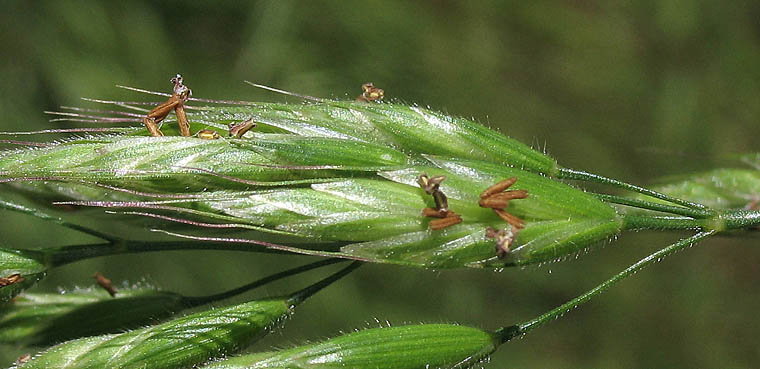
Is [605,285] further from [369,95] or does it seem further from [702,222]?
[369,95]

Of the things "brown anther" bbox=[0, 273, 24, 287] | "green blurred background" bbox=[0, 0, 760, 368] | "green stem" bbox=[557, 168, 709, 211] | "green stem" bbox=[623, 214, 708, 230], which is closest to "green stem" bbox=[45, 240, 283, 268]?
"brown anther" bbox=[0, 273, 24, 287]

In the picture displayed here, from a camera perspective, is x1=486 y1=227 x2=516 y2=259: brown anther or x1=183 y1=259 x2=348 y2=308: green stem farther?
x1=183 y1=259 x2=348 y2=308: green stem

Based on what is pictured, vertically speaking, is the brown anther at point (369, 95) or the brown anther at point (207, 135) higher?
the brown anther at point (369, 95)

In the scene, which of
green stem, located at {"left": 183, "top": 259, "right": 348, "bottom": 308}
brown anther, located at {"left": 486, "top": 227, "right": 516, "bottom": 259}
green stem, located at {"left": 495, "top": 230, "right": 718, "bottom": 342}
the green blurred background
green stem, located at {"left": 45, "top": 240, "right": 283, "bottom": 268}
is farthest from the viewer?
the green blurred background

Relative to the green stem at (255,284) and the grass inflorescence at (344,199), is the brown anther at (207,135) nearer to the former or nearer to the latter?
the grass inflorescence at (344,199)

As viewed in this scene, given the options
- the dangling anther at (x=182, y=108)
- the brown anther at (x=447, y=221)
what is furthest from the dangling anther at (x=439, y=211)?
the dangling anther at (x=182, y=108)

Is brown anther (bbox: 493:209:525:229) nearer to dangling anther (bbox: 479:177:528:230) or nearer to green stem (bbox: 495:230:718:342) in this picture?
dangling anther (bbox: 479:177:528:230)

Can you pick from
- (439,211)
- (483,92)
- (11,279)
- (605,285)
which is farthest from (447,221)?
(483,92)

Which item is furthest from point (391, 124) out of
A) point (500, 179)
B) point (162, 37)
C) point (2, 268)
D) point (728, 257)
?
point (728, 257)
